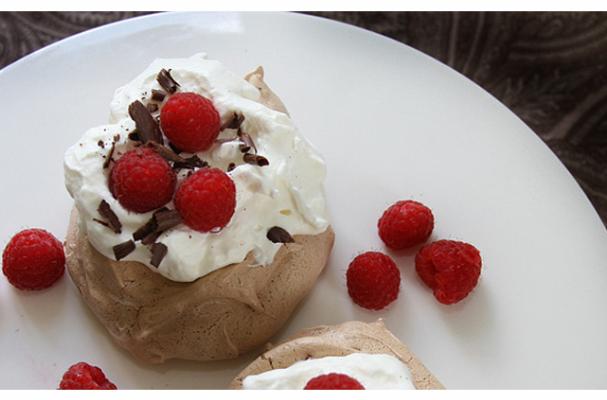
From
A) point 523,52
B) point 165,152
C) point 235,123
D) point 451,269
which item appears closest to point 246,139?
point 235,123

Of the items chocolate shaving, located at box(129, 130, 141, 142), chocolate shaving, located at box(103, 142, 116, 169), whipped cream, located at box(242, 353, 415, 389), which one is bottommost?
whipped cream, located at box(242, 353, 415, 389)

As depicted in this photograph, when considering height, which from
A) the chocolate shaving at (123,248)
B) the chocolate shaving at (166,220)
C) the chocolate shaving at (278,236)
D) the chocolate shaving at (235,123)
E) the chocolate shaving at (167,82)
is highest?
the chocolate shaving at (167,82)

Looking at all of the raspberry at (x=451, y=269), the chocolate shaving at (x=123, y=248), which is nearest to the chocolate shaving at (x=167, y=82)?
the chocolate shaving at (x=123, y=248)

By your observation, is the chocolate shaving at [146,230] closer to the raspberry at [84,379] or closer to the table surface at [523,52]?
the raspberry at [84,379]

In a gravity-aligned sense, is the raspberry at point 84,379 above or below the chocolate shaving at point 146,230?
below

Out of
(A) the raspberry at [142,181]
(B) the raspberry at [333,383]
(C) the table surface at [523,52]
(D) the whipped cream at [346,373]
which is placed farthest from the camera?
(C) the table surface at [523,52]

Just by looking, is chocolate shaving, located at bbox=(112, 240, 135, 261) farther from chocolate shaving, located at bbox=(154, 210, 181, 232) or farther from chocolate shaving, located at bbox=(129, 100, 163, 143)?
chocolate shaving, located at bbox=(129, 100, 163, 143)

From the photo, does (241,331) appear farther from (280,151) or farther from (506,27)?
(506,27)

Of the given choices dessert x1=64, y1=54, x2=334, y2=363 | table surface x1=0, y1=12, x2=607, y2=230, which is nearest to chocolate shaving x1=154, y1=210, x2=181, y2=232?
dessert x1=64, y1=54, x2=334, y2=363
